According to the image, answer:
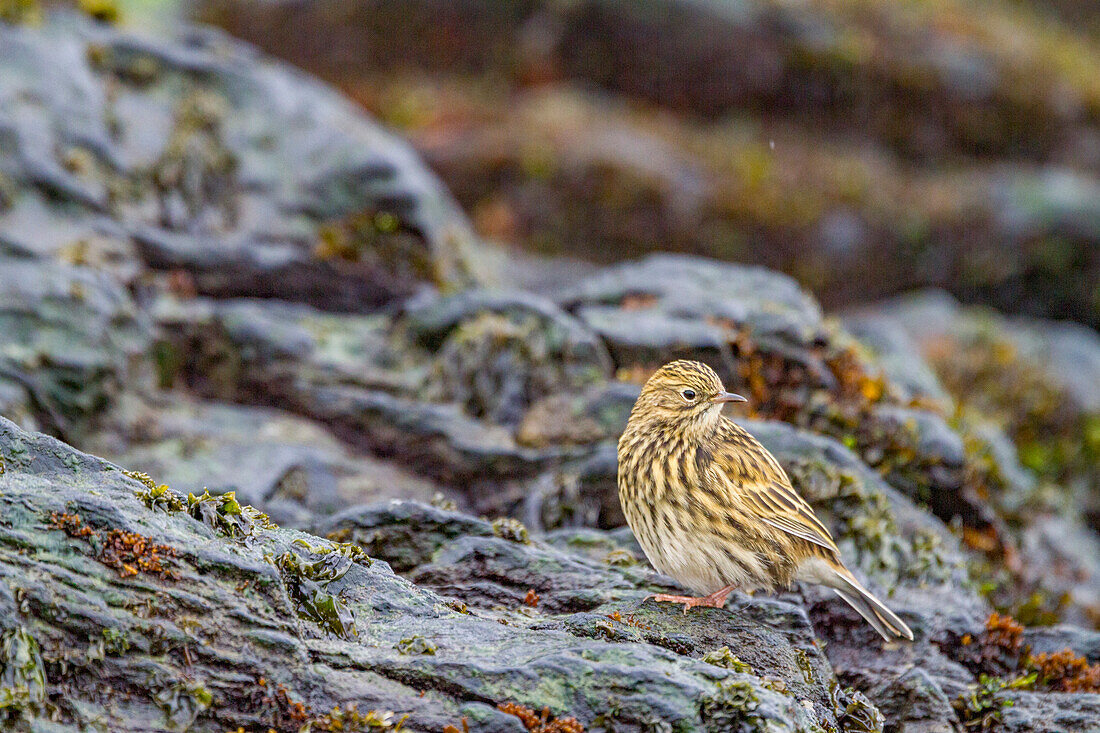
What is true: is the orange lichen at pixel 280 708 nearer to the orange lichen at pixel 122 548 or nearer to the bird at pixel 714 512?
the orange lichen at pixel 122 548

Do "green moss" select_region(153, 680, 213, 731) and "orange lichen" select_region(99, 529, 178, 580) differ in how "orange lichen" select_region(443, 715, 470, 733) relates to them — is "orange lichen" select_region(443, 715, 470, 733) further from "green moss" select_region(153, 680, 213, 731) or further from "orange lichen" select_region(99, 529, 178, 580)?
"orange lichen" select_region(99, 529, 178, 580)

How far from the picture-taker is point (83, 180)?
11.6 metres

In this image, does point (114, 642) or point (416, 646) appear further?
point (416, 646)

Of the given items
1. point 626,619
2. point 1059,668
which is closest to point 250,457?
point 626,619

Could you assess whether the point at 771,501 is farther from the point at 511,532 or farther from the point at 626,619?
the point at 511,532

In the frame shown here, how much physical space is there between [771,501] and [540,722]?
260 centimetres

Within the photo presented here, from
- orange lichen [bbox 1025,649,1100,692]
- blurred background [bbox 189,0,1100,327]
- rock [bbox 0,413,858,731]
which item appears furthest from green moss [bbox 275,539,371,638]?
blurred background [bbox 189,0,1100,327]

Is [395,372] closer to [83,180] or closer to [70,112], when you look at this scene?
[83,180]

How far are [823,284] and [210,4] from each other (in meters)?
15.8

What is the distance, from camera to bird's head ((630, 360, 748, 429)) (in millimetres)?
7301

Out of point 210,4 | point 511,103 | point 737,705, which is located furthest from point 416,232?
point 210,4

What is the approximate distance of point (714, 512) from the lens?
6.80m

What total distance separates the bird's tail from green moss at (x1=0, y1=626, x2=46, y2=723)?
5.05 meters

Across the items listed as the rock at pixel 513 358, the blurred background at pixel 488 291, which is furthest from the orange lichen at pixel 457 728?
the rock at pixel 513 358
